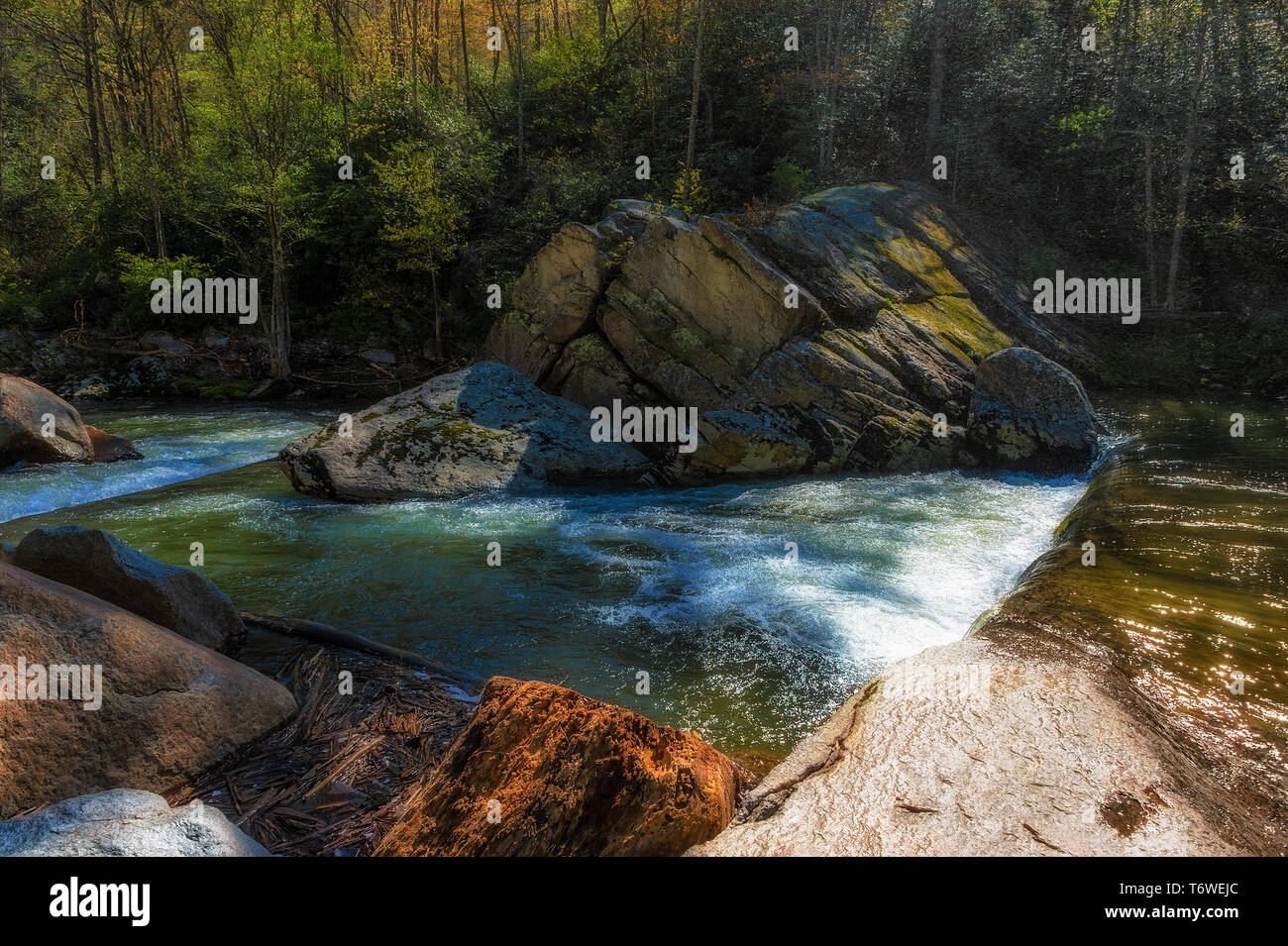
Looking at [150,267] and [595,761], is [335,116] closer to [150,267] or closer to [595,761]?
[150,267]

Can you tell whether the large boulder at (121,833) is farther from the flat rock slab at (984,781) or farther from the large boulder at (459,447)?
the large boulder at (459,447)

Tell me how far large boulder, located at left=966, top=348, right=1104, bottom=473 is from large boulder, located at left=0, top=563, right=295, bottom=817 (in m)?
11.5

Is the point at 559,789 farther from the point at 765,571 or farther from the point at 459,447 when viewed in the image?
the point at 459,447

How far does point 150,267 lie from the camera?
20.9m

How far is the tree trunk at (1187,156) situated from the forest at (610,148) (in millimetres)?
110

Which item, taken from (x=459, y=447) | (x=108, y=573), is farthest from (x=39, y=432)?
(x=108, y=573)

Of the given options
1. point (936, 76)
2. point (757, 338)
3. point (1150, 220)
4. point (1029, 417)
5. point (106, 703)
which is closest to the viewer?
point (106, 703)

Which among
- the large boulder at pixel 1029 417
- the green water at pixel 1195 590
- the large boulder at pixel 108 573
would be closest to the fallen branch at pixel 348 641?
the large boulder at pixel 108 573

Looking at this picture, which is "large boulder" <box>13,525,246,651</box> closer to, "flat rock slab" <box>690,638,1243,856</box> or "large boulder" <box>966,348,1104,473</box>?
"flat rock slab" <box>690,638,1243,856</box>

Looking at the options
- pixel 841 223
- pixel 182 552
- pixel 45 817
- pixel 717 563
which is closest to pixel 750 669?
pixel 717 563

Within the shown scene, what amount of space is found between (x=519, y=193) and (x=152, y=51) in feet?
48.9

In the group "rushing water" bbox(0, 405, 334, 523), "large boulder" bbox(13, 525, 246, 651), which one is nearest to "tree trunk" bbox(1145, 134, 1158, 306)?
"rushing water" bbox(0, 405, 334, 523)

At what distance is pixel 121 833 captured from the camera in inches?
103

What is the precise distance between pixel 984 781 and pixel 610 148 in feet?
82.5
